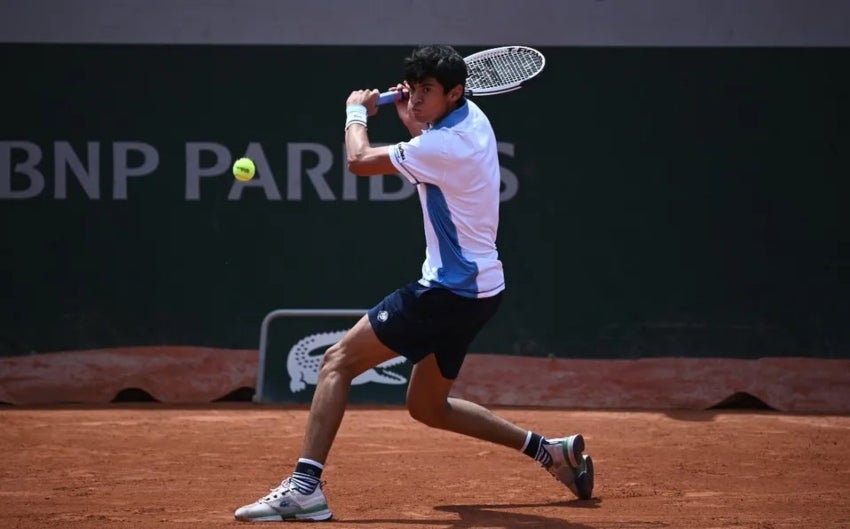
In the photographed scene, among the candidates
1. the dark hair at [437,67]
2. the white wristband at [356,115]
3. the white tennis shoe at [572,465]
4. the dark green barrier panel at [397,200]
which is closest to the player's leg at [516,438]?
the white tennis shoe at [572,465]

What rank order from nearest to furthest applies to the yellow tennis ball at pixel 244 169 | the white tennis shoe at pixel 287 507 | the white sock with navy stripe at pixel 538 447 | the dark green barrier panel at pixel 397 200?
the white tennis shoe at pixel 287 507, the white sock with navy stripe at pixel 538 447, the yellow tennis ball at pixel 244 169, the dark green barrier panel at pixel 397 200

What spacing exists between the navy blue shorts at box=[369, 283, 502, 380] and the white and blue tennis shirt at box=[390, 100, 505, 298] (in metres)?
0.04

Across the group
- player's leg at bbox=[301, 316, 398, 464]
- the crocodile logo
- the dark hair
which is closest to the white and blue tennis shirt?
the dark hair

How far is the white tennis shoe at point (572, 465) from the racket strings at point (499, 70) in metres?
1.62

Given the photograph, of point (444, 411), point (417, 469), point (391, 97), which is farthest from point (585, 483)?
point (391, 97)

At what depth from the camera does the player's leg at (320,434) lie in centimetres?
458

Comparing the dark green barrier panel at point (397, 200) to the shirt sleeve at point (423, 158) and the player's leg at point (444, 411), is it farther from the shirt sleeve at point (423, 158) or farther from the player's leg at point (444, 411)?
the shirt sleeve at point (423, 158)

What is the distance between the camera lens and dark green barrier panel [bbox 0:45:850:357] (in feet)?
26.3

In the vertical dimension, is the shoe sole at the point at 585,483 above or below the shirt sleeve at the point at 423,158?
below

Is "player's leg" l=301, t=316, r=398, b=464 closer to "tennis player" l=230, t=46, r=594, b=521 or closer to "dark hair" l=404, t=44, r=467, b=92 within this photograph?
"tennis player" l=230, t=46, r=594, b=521

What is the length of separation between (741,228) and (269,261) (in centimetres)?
302

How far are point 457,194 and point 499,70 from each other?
1.25 m

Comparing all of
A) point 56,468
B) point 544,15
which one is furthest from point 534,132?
point 56,468

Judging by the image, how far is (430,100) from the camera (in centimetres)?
470
